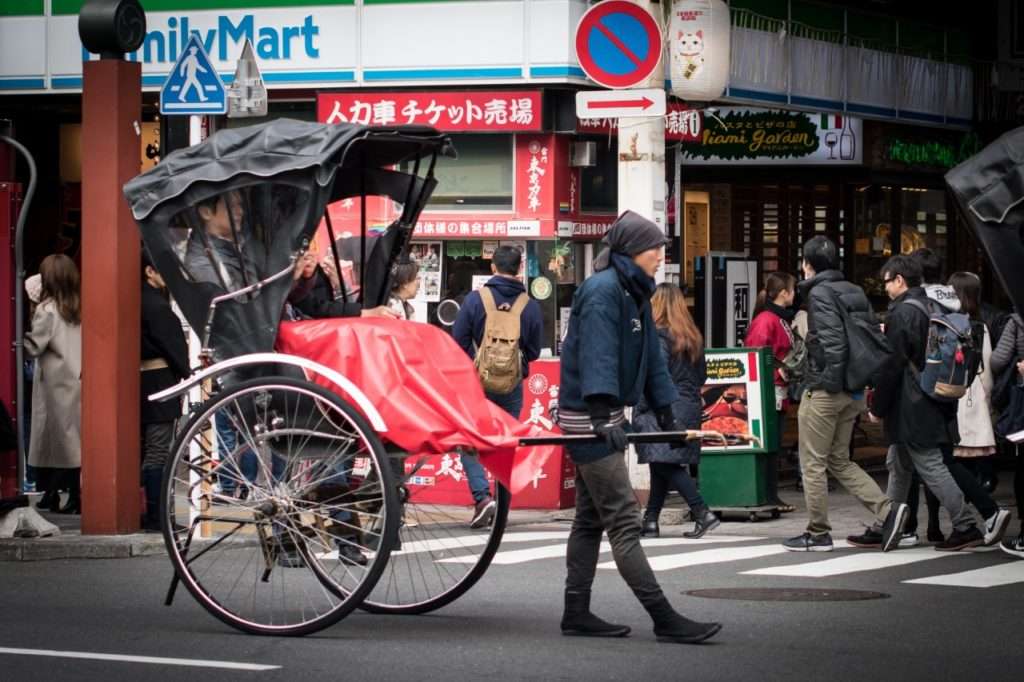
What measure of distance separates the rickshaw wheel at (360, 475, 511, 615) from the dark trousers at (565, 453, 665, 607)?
440 mm

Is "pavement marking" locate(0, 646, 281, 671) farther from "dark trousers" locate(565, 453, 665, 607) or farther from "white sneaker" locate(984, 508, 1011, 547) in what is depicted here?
"white sneaker" locate(984, 508, 1011, 547)

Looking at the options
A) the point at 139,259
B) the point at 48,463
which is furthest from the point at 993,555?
the point at 48,463

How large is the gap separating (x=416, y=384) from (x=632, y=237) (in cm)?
125

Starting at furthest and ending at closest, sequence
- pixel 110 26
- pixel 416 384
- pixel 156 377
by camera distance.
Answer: pixel 156 377
pixel 110 26
pixel 416 384

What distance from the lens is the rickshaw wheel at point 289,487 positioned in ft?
29.9

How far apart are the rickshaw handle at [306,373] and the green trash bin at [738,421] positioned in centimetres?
637

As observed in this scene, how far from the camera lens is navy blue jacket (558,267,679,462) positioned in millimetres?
9148

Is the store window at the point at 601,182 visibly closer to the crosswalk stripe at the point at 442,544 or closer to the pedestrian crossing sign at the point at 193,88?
the crosswalk stripe at the point at 442,544

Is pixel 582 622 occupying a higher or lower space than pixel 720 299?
lower

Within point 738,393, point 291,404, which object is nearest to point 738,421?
point 738,393

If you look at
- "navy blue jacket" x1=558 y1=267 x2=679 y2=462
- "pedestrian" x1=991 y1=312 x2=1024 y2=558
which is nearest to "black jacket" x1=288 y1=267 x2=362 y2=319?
"navy blue jacket" x1=558 y1=267 x2=679 y2=462

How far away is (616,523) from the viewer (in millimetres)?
9211

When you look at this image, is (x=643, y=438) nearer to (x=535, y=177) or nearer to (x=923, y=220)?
(x=535, y=177)

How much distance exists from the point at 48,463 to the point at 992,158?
8.51 metres
